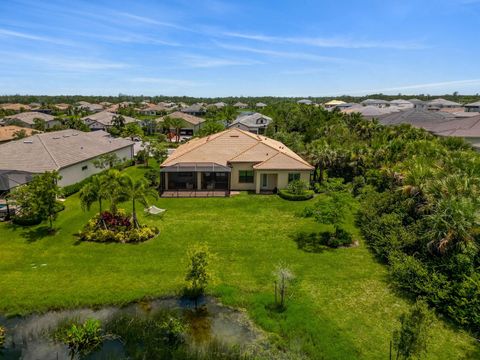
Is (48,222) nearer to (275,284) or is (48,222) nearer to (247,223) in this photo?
(247,223)

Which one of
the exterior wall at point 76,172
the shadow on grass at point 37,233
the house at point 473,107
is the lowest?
the shadow on grass at point 37,233

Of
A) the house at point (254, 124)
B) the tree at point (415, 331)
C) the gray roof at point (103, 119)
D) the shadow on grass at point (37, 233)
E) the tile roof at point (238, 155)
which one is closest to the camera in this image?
the tree at point (415, 331)

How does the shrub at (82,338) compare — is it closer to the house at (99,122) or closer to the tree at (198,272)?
the tree at (198,272)

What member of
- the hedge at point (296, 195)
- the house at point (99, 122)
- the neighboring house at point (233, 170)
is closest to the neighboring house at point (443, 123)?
the neighboring house at point (233, 170)

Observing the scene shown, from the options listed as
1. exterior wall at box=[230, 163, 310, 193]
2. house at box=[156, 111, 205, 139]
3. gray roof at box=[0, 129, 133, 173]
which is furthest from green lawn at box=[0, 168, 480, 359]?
house at box=[156, 111, 205, 139]

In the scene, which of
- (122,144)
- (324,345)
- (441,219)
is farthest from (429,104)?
(324,345)

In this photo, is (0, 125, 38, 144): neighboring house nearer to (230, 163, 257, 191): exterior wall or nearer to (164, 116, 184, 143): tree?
(164, 116, 184, 143): tree
